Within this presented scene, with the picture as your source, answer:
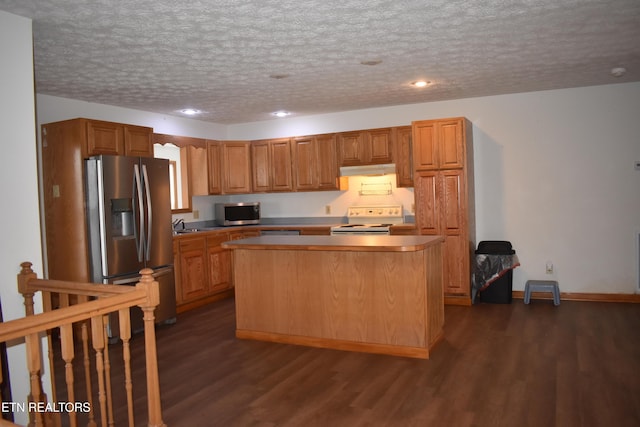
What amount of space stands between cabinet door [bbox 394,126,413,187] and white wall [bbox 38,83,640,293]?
32cm

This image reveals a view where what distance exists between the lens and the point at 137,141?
5.35 meters

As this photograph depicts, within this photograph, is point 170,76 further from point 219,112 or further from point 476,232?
point 476,232

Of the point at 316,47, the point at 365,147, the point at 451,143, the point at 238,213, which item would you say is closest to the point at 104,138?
the point at 316,47

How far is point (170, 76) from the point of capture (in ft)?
14.9

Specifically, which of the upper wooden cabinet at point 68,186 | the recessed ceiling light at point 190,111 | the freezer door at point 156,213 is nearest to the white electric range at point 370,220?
the freezer door at point 156,213

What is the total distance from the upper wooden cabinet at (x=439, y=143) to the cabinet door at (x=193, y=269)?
2.84 m

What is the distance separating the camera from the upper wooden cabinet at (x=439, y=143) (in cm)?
570

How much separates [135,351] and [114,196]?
4.88ft

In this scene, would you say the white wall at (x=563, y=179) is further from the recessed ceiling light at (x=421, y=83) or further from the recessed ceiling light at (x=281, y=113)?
the recessed ceiling light at (x=281, y=113)

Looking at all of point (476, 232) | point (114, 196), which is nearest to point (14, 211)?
point (114, 196)

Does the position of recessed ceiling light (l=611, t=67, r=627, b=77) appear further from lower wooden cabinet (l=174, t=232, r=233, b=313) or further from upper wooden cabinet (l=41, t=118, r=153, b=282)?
upper wooden cabinet (l=41, t=118, r=153, b=282)

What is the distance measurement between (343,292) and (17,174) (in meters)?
2.56

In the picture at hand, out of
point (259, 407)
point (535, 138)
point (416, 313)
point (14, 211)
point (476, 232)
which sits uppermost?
point (535, 138)

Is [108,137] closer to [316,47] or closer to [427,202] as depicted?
[316,47]
